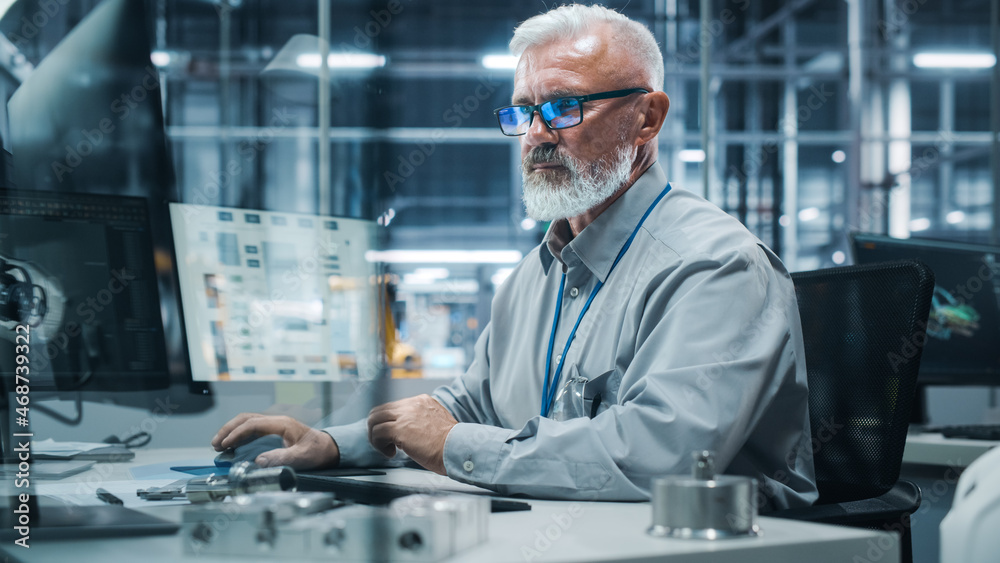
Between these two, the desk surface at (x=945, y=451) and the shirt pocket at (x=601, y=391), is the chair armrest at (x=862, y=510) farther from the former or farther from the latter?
the desk surface at (x=945, y=451)

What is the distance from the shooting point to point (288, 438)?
1254 mm

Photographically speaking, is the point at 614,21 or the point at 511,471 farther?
the point at 614,21

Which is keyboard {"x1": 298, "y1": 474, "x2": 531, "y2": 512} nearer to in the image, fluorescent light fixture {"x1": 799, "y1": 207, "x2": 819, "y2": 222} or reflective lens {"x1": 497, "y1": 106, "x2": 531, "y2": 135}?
reflective lens {"x1": 497, "y1": 106, "x2": 531, "y2": 135}

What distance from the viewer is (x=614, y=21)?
1.49 m

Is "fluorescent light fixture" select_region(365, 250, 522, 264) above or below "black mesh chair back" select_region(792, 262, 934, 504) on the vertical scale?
above

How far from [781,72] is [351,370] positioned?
7099 mm

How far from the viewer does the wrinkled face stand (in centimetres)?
144

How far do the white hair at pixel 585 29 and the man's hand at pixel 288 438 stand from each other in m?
0.82

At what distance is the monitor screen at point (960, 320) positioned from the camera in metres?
2.34

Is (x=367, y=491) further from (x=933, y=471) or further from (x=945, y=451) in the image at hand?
(x=933, y=471)

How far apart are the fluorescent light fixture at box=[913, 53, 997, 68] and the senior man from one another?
24.8ft

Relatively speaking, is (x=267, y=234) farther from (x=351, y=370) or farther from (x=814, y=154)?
(x=814, y=154)

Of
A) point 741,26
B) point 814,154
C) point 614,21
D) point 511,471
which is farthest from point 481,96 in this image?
point 511,471

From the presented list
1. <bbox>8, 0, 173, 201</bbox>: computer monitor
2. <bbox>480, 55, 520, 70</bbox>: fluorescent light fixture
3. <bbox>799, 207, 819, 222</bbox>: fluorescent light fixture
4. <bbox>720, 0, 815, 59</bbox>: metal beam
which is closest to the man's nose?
<bbox>8, 0, 173, 201</bbox>: computer monitor
